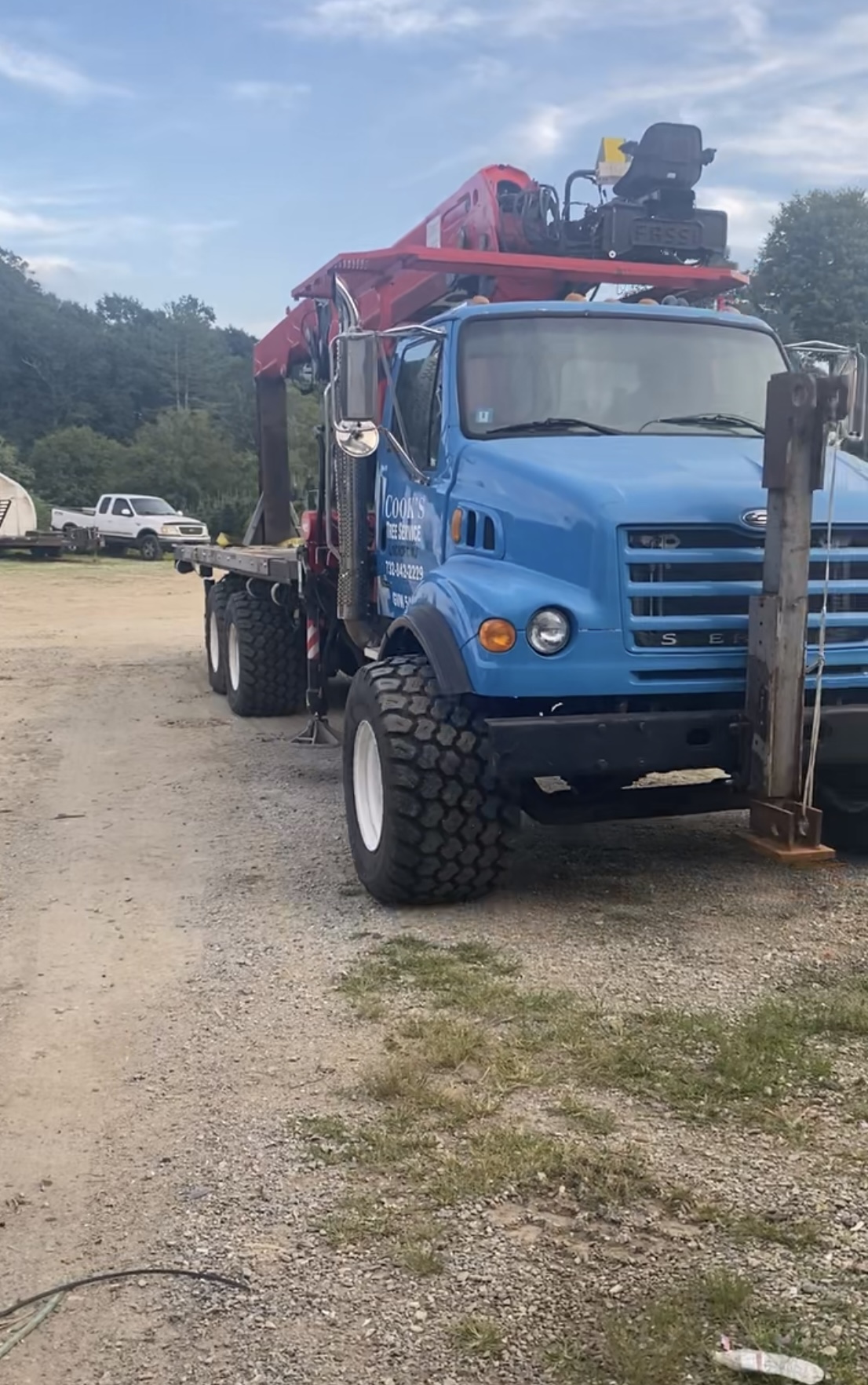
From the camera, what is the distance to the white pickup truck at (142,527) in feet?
115

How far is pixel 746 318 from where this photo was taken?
21.9 feet

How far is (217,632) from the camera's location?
11.7 m

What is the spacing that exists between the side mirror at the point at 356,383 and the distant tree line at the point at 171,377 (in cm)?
224

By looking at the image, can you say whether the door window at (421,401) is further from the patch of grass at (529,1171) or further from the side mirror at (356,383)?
the patch of grass at (529,1171)

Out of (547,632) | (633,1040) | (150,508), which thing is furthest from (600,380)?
(150,508)

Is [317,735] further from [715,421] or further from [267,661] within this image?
[715,421]

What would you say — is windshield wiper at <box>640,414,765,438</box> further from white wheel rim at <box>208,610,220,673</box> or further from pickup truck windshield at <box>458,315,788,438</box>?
white wheel rim at <box>208,610,220,673</box>

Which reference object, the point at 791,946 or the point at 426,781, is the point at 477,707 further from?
the point at 791,946

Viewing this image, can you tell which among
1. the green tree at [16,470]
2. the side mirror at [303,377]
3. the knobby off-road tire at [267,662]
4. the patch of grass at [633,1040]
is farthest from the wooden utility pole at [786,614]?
the green tree at [16,470]

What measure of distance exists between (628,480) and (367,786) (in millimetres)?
1777

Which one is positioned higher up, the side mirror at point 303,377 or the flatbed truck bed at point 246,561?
the side mirror at point 303,377

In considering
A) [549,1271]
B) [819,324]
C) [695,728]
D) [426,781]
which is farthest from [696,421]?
[819,324]

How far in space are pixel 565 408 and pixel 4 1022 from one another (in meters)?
3.56

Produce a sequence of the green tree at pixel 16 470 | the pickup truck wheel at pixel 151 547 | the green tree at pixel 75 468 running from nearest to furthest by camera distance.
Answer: the pickup truck wheel at pixel 151 547 < the green tree at pixel 16 470 < the green tree at pixel 75 468
